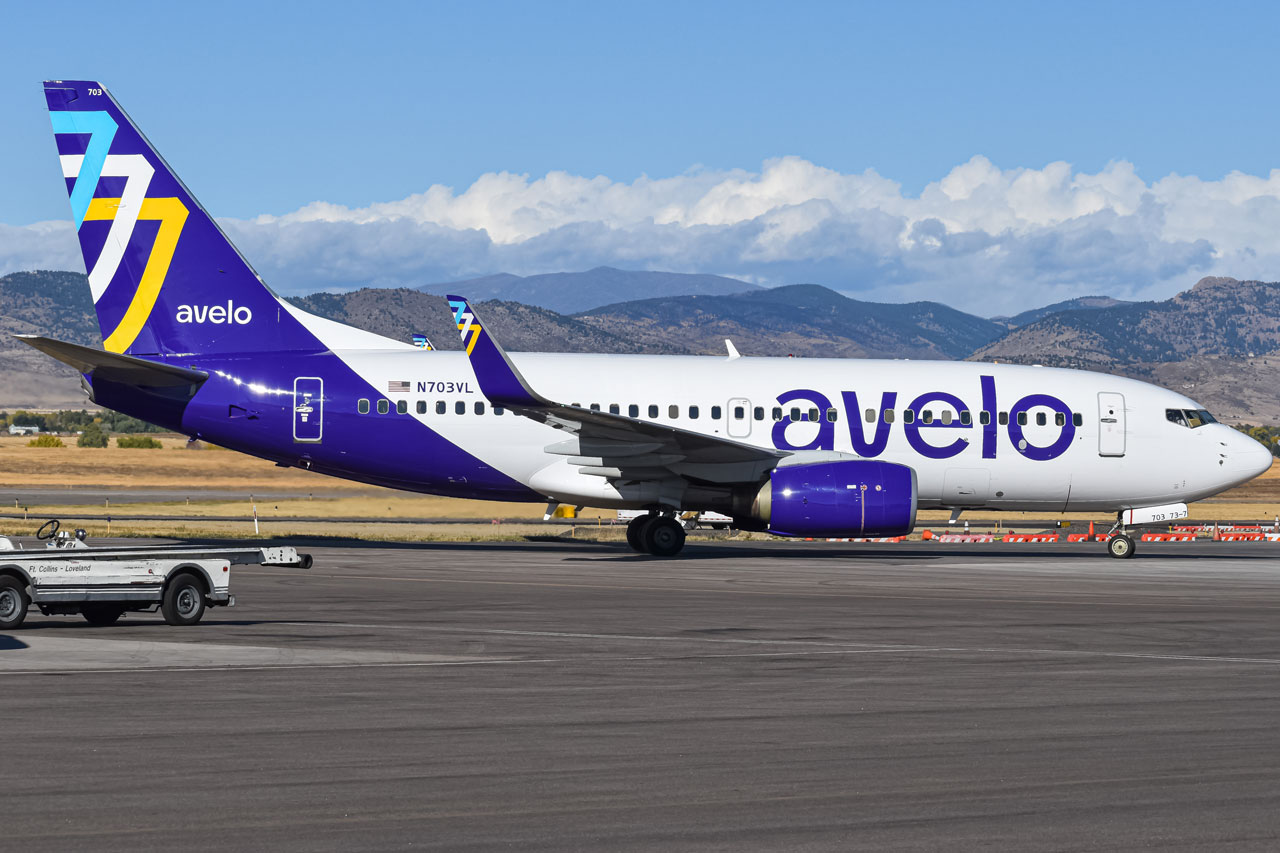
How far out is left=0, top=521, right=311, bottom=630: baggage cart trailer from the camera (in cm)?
1744

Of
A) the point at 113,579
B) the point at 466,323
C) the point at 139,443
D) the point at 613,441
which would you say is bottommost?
the point at 113,579

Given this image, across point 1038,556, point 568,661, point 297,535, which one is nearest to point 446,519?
point 297,535

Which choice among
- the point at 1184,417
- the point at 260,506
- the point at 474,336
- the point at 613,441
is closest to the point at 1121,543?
the point at 1184,417

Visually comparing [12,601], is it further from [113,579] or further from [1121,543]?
[1121,543]

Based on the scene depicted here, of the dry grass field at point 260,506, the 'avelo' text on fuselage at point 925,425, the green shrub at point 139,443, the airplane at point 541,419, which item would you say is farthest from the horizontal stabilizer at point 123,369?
the green shrub at point 139,443

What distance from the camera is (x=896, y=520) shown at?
2994 centimetres

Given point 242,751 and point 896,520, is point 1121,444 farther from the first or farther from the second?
point 242,751

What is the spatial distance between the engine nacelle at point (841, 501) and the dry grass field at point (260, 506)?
11675 mm

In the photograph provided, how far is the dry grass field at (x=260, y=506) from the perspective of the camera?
42.2 m

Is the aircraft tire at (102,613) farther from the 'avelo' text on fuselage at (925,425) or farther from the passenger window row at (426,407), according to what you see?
the 'avelo' text on fuselage at (925,425)

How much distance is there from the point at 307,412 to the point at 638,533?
25.6ft

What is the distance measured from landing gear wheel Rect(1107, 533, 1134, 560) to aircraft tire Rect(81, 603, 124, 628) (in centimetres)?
2298

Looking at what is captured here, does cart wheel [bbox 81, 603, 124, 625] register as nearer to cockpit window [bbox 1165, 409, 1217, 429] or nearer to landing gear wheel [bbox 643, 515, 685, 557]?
landing gear wheel [bbox 643, 515, 685, 557]

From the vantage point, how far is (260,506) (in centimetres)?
5491
